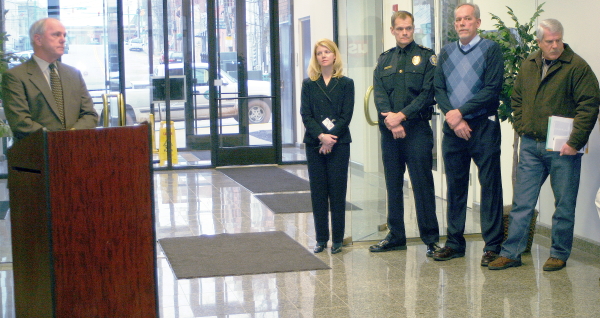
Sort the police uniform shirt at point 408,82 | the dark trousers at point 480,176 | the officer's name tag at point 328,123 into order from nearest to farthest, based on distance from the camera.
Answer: the dark trousers at point 480,176, the police uniform shirt at point 408,82, the officer's name tag at point 328,123

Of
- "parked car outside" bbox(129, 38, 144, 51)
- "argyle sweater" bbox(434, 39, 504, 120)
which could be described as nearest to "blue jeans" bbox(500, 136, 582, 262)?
"argyle sweater" bbox(434, 39, 504, 120)

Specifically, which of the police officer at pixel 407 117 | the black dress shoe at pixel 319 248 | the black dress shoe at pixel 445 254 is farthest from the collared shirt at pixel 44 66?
the black dress shoe at pixel 445 254

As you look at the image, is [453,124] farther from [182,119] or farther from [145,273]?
[182,119]

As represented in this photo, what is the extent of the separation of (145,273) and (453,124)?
2.62m

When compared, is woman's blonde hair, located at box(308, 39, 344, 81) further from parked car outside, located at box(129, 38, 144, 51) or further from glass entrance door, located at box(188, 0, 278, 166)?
parked car outside, located at box(129, 38, 144, 51)

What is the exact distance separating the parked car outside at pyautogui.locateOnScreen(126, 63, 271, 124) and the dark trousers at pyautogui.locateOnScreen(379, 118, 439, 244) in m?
5.46

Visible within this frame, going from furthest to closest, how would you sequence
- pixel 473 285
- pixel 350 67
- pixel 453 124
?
pixel 350 67, pixel 453 124, pixel 473 285

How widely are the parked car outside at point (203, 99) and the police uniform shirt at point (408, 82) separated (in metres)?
5.50

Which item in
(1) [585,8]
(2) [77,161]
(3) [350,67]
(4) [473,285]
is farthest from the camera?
(3) [350,67]

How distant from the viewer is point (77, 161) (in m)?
2.55

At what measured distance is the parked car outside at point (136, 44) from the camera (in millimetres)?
9992

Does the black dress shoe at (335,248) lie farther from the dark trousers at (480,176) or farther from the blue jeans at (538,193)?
the blue jeans at (538,193)

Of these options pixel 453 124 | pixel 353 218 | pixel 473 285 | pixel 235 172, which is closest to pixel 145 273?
pixel 473 285

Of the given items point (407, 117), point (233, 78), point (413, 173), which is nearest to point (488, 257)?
point (413, 173)
